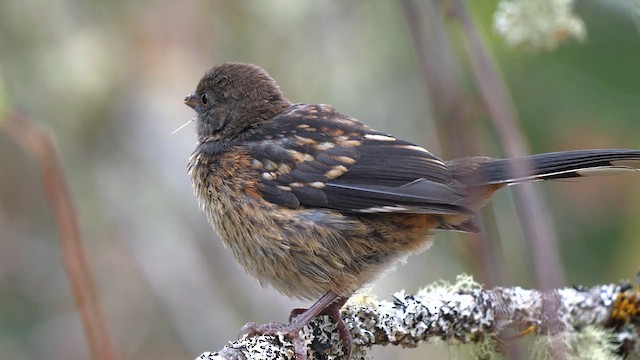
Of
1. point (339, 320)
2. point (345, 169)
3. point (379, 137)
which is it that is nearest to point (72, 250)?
point (339, 320)

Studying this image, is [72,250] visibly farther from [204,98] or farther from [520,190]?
[520,190]

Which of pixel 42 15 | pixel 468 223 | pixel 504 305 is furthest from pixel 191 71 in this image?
pixel 504 305

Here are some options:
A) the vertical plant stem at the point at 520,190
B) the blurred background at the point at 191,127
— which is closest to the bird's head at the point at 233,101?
the blurred background at the point at 191,127

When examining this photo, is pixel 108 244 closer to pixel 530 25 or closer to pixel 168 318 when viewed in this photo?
pixel 168 318

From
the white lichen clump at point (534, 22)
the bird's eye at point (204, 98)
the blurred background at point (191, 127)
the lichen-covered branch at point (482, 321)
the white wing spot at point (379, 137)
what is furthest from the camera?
the blurred background at point (191, 127)

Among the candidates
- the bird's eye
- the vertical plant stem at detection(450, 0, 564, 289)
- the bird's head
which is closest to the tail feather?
the bird's head

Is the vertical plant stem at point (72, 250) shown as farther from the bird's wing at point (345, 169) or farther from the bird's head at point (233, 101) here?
the bird's head at point (233, 101)

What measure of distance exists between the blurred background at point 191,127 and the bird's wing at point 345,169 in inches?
58.4

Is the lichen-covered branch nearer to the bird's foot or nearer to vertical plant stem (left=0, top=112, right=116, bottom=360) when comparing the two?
the bird's foot

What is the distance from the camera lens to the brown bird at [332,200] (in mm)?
3084

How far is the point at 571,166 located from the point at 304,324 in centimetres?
103

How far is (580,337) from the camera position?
3189 mm

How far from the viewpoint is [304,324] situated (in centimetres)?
299

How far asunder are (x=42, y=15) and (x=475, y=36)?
13.7ft
